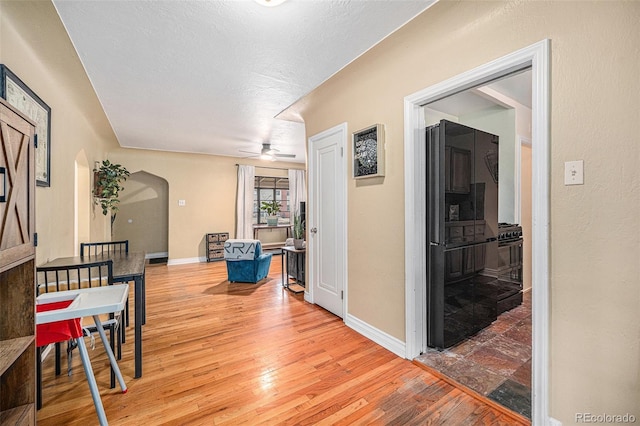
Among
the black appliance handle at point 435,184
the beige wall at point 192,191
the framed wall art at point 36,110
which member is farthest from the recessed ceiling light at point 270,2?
Answer: the beige wall at point 192,191

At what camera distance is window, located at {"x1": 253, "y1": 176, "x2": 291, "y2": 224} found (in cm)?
745

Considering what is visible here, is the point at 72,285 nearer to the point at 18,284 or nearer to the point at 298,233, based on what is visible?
the point at 18,284

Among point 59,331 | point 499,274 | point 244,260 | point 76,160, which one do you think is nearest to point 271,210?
point 244,260

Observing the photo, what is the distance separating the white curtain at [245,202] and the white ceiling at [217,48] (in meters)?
3.19

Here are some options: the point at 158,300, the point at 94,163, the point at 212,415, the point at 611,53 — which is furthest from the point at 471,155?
the point at 94,163

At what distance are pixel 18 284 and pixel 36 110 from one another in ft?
5.93

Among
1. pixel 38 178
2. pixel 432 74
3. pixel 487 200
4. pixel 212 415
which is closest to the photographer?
pixel 212 415

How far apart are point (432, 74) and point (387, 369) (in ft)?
7.20

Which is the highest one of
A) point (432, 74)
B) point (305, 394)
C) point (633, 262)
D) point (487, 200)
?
point (432, 74)

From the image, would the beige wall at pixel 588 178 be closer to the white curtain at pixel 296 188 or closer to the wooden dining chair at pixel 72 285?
the wooden dining chair at pixel 72 285

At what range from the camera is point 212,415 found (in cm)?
163

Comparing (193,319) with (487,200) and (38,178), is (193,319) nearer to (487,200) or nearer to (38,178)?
(38,178)

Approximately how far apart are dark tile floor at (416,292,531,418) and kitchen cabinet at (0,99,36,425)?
232cm

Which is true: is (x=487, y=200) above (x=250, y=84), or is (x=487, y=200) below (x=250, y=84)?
below
